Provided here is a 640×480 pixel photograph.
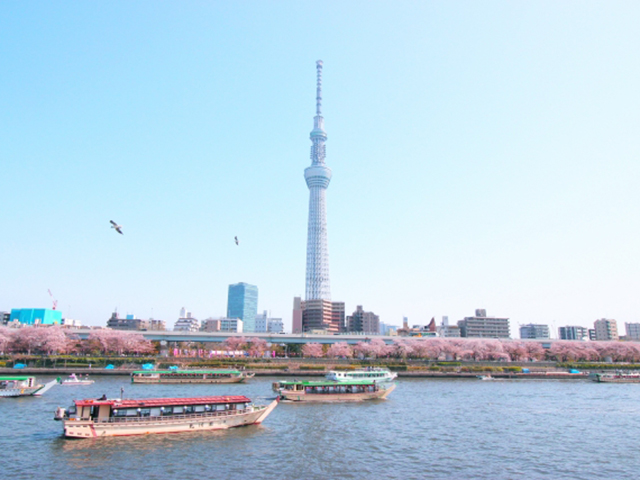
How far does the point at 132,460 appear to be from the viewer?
23.6m

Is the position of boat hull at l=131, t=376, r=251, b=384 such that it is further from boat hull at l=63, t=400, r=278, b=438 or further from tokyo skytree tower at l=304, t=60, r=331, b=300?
tokyo skytree tower at l=304, t=60, r=331, b=300

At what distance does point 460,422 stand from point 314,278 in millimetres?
139884

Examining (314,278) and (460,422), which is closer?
(460,422)

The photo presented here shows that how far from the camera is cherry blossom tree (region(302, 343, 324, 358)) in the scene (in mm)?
94338

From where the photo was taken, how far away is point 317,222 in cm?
17775

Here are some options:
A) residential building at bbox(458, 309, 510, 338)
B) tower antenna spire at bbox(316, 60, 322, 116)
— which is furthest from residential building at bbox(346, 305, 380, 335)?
tower antenna spire at bbox(316, 60, 322, 116)

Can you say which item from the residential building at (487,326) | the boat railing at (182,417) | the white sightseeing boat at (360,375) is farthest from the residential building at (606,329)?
the boat railing at (182,417)

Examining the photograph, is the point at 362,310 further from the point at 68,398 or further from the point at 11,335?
the point at 68,398

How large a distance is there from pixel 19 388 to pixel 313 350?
59795 millimetres

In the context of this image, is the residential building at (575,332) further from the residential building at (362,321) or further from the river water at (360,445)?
the river water at (360,445)

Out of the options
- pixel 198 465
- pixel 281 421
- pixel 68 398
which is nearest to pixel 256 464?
pixel 198 465

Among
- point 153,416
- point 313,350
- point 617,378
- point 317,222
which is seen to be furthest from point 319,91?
point 153,416

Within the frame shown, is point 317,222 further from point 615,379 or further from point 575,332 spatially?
point 615,379

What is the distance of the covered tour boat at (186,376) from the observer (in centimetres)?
5675
